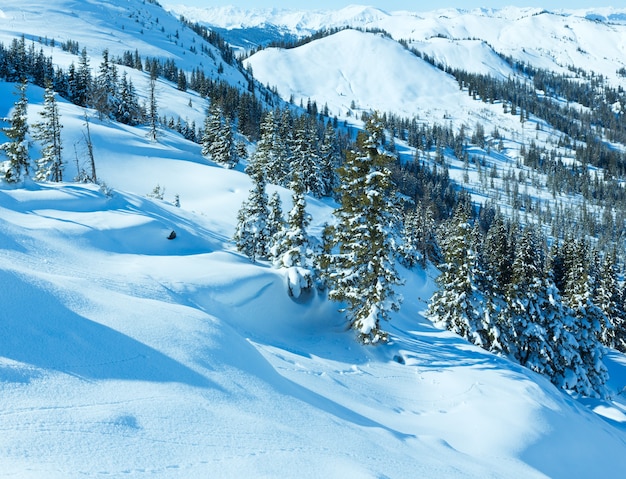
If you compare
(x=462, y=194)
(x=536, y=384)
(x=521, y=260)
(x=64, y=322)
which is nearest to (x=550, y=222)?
(x=462, y=194)

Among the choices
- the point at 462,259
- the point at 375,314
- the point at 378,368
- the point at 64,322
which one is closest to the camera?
the point at 64,322

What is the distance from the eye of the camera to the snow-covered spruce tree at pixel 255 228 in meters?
25.1

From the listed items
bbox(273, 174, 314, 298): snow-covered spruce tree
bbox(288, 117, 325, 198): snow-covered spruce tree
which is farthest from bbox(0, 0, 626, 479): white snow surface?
bbox(288, 117, 325, 198): snow-covered spruce tree

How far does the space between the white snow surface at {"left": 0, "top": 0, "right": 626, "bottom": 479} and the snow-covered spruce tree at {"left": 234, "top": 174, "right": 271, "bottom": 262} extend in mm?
2253

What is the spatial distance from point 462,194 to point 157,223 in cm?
13823

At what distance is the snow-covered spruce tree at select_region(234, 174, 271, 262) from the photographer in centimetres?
2514

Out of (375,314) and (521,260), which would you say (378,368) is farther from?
(521,260)

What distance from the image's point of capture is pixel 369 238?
18750mm

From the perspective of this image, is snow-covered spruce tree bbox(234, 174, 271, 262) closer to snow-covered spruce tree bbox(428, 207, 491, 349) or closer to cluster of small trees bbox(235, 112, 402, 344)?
cluster of small trees bbox(235, 112, 402, 344)

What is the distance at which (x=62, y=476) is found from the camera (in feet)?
14.6

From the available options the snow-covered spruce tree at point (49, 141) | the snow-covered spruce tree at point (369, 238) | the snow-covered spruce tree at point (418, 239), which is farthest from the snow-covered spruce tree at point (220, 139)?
the snow-covered spruce tree at point (369, 238)

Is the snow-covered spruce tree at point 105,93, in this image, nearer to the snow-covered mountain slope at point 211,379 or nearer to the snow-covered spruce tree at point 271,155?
the snow-covered spruce tree at point 271,155

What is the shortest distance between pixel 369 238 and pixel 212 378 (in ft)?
39.7

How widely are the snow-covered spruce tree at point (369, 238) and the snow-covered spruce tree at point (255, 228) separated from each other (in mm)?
7151
